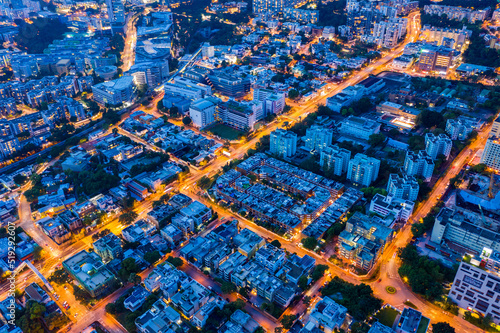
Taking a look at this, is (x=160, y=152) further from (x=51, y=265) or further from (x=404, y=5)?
(x=404, y=5)

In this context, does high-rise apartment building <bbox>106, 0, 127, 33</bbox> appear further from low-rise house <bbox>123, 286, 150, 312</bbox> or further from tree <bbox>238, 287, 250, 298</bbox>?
tree <bbox>238, 287, 250, 298</bbox>

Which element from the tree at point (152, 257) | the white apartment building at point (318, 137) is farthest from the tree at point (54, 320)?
the white apartment building at point (318, 137)

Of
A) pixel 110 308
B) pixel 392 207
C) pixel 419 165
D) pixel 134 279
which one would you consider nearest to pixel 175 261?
pixel 134 279

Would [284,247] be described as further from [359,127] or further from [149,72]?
[149,72]

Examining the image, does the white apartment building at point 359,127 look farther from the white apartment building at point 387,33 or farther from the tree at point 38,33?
the tree at point 38,33

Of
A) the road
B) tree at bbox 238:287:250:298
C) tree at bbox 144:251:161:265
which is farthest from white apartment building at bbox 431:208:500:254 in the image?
tree at bbox 144:251:161:265
